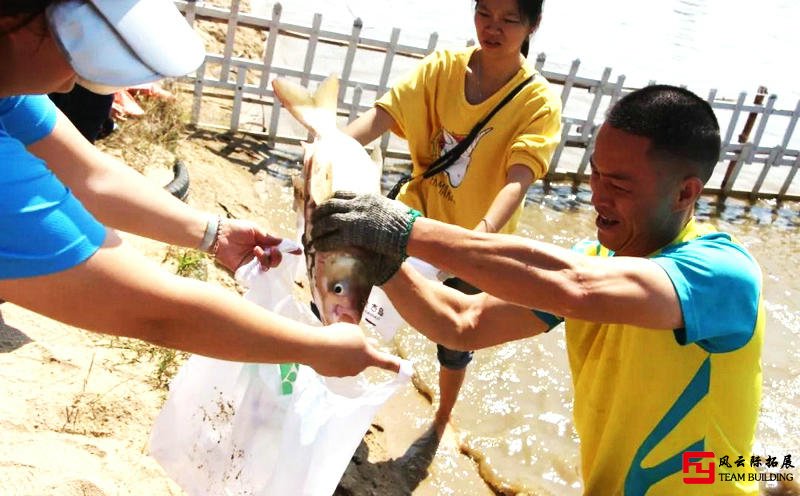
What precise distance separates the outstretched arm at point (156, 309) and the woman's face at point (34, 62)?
0.36 metres

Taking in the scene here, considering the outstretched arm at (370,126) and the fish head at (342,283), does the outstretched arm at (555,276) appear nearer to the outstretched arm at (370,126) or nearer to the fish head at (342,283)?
the fish head at (342,283)

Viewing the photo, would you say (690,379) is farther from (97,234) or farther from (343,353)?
(97,234)

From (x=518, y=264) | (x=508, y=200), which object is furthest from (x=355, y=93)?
(x=518, y=264)

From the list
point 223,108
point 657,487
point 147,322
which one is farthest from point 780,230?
point 147,322

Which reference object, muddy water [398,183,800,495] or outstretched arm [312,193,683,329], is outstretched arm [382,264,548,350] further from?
muddy water [398,183,800,495]

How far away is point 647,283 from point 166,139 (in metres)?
5.09

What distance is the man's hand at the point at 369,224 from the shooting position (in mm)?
2375

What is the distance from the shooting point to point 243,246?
Answer: 3.01 meters

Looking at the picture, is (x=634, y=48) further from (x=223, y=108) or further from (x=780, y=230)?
(x=223, y=108)

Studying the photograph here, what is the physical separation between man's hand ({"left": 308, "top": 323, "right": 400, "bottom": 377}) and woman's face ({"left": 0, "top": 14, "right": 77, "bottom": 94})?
0.94m

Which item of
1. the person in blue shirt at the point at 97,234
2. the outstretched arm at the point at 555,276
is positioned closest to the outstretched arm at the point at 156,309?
the person in blue shirt at the point at 97,234

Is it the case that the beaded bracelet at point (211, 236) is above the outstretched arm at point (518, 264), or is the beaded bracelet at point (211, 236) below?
below

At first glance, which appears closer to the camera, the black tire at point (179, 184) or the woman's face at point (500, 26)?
the woman's face at point (500, 26)

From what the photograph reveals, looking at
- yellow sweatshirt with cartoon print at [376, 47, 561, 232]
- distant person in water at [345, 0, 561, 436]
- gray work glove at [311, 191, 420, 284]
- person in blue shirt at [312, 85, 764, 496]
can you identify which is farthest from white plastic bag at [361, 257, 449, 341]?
gray work glove at [311, 191, 420, 284]
